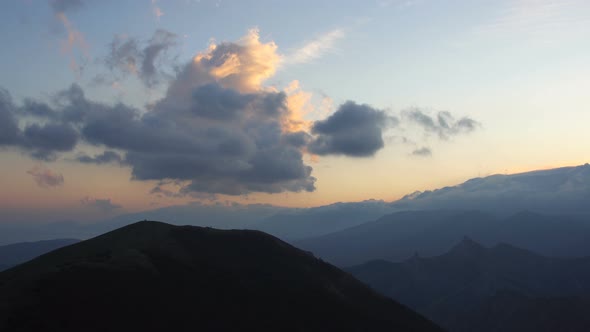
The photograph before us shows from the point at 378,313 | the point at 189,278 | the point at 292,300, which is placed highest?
the point at 189,278

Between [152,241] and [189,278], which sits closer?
[189,278]

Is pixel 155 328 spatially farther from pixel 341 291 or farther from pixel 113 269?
pixel 341 291

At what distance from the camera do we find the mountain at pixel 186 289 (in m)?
80.2

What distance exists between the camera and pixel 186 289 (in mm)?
104188

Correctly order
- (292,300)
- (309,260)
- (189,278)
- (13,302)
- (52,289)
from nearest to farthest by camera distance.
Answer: (13,302)
(52,289)
(189,278)
(292,300)
(309,260)

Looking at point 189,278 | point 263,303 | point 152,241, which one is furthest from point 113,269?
point 263,303

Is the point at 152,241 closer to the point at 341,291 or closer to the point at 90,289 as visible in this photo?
the point at 90,289

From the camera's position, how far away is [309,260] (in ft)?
496

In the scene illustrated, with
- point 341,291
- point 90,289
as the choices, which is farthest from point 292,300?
point 90,289

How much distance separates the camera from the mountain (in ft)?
263

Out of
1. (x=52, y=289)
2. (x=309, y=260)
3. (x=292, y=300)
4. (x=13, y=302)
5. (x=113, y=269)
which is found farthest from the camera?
(x=309, y=260)

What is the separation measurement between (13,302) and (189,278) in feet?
134

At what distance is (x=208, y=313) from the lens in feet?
323

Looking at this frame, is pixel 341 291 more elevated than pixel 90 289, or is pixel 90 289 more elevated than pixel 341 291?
pixel 90 289
